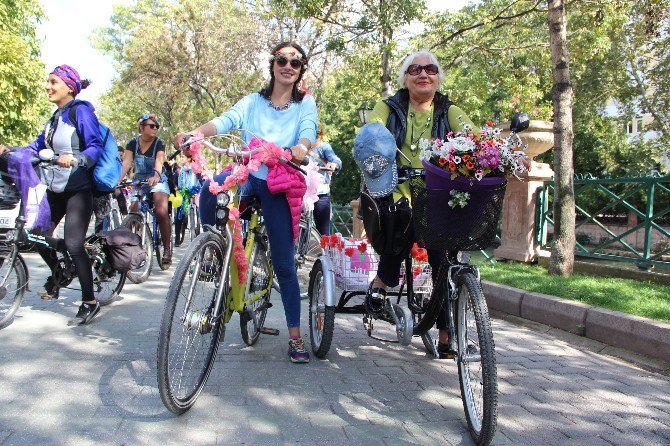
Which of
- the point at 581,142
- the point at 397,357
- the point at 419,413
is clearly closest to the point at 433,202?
the point at 419,413

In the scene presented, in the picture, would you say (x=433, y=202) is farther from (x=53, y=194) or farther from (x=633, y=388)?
(x=53, y=194)

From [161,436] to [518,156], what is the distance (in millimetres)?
2155

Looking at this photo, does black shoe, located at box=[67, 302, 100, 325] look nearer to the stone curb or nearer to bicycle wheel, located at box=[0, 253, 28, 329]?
bicycle wheel, located at box=[0, 253, 28, 329]

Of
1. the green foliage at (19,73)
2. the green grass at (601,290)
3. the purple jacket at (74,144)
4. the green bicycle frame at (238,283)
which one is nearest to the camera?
the green bicycle frame at (238,283)

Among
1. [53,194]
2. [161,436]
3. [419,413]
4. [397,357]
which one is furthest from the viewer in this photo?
[53,194]

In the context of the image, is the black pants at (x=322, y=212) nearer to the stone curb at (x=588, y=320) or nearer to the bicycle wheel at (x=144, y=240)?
the bicycle wheel at (x=144, y=240)

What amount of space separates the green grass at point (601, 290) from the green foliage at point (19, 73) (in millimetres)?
14617

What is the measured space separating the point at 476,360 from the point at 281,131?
200cm

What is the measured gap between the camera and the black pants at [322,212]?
757 centimetres

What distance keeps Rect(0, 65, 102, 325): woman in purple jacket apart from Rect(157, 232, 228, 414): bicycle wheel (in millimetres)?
1951

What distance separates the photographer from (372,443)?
107 inches

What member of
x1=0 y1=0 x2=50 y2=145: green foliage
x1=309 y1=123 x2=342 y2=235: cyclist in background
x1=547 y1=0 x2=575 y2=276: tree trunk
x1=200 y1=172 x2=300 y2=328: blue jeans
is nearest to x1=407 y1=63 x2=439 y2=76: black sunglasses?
x1=200 y1=172 x2=300 y2=328: blue jeans

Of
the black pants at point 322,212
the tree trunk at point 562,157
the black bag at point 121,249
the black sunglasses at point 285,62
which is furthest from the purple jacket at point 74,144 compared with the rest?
the tree trunk at point 562,157

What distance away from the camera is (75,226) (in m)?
4.67
